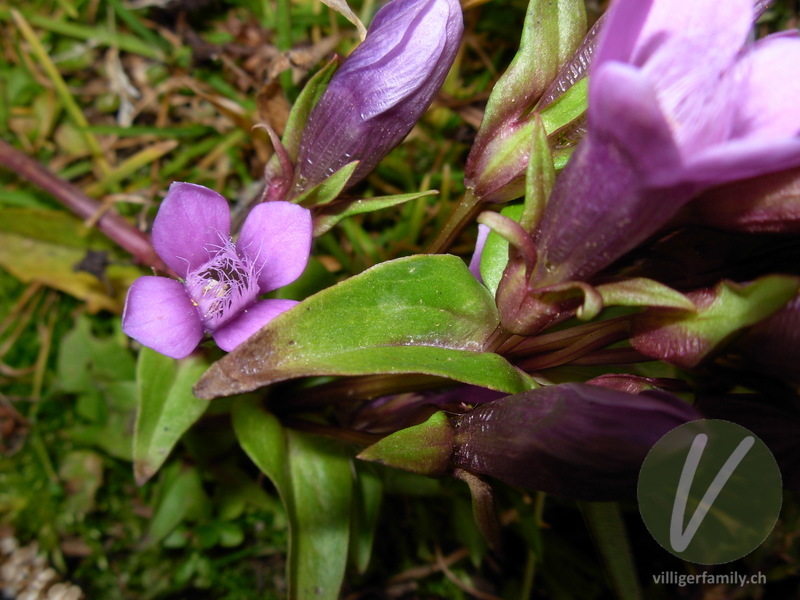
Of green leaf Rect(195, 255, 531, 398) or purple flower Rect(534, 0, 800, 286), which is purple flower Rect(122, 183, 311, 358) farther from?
purple flower Rect(534, 0, 800, 286)

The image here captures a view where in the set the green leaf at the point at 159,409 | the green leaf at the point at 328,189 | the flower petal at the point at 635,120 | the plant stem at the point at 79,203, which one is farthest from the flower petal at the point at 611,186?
the plant stem at the point at 79,203

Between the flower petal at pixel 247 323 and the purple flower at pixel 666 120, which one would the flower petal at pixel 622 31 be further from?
the flower petal at pixel 247 323

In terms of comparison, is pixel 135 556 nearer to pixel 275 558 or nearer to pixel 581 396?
pixel 275 558

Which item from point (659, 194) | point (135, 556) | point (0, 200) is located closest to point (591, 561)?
point (135, 556)

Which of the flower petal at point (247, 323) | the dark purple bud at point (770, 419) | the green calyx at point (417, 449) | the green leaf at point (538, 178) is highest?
the green leaf at point (538, 178)

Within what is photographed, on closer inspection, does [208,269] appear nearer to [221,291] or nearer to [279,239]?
[221,291]

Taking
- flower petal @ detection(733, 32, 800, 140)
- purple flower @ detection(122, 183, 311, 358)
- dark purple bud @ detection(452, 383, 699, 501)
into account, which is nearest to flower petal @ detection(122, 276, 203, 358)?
purple flower @ detection(122, 183, 311, 358)
